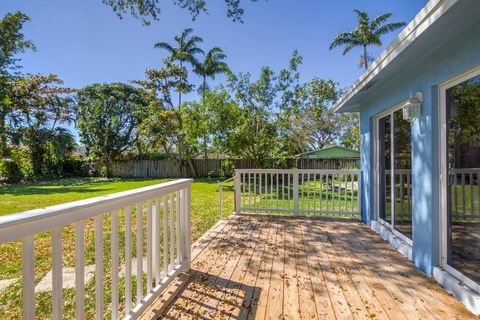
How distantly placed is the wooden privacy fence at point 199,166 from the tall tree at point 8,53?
5.85 m

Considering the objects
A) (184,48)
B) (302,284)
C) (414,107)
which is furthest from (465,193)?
(184,48)

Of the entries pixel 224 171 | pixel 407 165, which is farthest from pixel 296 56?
pixel 407 165

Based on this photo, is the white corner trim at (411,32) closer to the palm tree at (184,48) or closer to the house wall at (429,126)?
the house wall at (429,126)

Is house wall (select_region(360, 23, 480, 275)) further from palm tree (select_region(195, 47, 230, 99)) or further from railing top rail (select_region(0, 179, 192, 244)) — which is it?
palm tree (select_region(195, 47, 230, 99))

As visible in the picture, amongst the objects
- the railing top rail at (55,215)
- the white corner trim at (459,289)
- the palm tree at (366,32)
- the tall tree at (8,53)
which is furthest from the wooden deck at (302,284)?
the palm tree at (366,32)

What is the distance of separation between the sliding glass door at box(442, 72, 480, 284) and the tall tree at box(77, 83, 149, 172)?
16927 mm

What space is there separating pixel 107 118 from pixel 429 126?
19803mm

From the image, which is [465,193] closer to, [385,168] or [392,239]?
[392,239]

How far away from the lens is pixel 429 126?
268 centimetres

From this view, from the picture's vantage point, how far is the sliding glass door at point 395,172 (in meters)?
3.35

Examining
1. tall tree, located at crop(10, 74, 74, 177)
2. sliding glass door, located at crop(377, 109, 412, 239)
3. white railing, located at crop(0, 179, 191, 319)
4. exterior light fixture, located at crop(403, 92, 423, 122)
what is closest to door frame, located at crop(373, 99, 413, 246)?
sliding glass door, located at crop(377, 109, 412, 239)

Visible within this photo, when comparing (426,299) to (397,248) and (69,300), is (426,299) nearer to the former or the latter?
(397,248)

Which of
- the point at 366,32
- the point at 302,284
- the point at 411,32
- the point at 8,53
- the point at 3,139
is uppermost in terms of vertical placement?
the point at 366,32

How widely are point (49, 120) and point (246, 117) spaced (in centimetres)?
1245
